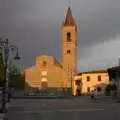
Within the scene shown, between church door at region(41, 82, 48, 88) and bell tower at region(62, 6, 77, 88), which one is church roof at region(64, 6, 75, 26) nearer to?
bell tower at region(62, 6, 77, 88)

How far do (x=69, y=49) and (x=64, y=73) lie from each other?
30.9 ft

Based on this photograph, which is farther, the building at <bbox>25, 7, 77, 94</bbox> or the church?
the building at <bbox>25, 7, 77, 94</bbox>

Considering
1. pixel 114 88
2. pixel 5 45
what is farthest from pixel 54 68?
pixel 5 45

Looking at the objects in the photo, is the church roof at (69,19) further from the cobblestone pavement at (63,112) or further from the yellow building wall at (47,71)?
the cobblestone pavement at (63,112)

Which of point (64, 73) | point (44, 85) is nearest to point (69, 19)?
point (64, 73)

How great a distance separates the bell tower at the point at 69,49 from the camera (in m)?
130

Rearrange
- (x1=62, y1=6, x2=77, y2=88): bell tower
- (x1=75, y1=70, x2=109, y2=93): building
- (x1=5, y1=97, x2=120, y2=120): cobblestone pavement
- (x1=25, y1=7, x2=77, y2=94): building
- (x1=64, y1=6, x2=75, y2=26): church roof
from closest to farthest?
Result: (x1=5, y1=97, x2=120, y2=120): cobblestone pavement < (x1=75, y1=70, x2=109, y2=93): building < (x1=25, y1=7, x2=77, y2=94): building < (x1=62, y1=6, x2=77, y2=88): bell tower < (x1=64, y1=6, x2=75, y2=26): church roof

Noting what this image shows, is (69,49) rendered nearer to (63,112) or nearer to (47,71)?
(47,71)

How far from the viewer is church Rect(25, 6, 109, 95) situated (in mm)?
125500

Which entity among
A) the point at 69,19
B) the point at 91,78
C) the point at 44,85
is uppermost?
the point at 69,19

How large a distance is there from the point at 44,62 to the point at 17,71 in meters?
22.6

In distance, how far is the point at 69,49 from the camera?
13550 cm

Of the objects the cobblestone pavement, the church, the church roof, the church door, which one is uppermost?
the church roof

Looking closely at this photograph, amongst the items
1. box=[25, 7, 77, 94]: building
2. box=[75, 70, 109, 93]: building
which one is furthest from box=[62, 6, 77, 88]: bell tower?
box=[75, 70, 109, 93]: building
